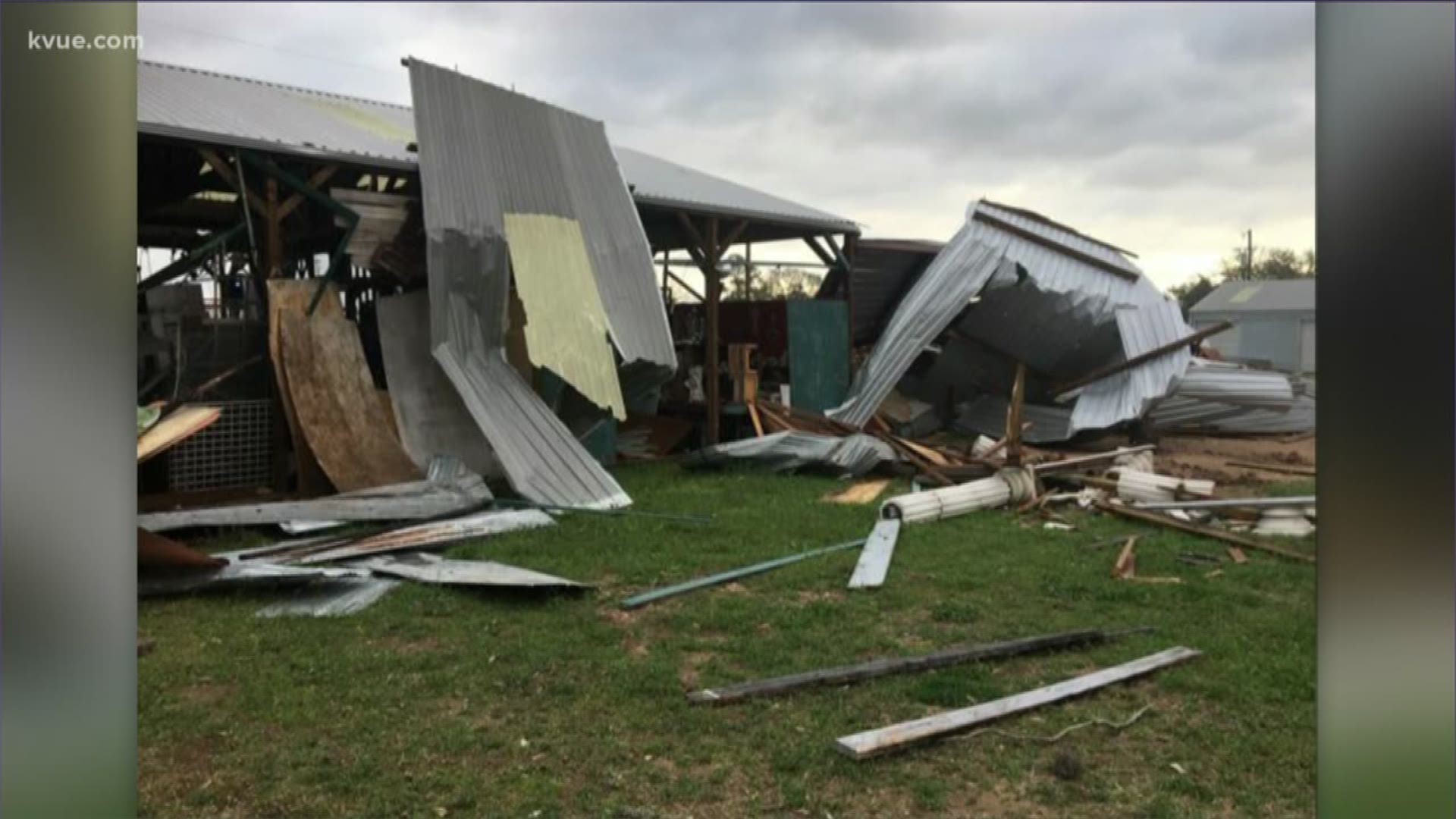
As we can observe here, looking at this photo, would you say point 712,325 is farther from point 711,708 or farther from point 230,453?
point 711,708

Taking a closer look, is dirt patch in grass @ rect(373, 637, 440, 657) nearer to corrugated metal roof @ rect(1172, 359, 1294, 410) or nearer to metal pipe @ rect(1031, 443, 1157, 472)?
metal pipe @ rect(1031, 443, 1157, 472)

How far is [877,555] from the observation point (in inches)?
261

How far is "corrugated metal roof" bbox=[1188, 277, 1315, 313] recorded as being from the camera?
1242 inches

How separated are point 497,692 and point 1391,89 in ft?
12.6

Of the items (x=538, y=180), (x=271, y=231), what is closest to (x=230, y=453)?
(x=271, y=231)

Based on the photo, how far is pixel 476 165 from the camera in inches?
364

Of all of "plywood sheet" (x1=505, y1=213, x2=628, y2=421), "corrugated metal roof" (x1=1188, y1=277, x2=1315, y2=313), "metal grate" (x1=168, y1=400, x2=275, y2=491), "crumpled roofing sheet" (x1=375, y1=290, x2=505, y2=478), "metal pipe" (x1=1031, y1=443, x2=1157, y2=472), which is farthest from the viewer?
"corrugated metal roof" (x1=1188, y1=277, x2=1315, y2=313)

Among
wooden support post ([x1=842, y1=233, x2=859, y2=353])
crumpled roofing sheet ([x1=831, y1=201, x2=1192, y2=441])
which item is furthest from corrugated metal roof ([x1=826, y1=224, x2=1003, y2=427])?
wooden support post ([x1=842, y1=233, x2=859, y2=353])

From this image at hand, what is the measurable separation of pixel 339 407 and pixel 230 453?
986mm

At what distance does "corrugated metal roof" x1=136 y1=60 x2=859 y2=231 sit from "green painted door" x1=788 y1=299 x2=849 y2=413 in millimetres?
1236

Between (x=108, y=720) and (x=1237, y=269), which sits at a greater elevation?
(x=1237, y=269)

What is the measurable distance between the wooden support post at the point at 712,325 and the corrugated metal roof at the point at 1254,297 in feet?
79.4

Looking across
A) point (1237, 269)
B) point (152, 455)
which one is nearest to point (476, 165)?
point (152, 455)

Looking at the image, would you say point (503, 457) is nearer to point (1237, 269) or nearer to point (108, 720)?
point (108, 720)
